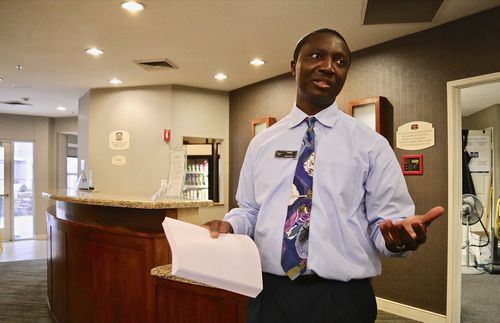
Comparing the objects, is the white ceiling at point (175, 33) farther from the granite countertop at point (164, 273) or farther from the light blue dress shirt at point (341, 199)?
the light blue dress shirt at point (341, 199)

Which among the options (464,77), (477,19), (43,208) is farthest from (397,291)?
(43,208)

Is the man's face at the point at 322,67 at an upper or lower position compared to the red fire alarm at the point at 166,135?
lower

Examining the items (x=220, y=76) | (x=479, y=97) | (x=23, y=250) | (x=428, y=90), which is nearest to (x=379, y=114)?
(x=428, y=90)

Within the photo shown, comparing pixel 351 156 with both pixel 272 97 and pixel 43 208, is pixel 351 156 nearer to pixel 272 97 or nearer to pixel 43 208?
pixel 272 97

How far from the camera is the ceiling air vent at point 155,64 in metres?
4.67

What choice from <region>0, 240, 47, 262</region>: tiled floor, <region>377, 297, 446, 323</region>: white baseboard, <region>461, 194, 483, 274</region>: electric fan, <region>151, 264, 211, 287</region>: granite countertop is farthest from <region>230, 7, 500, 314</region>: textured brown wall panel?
<region>0, 240, 47, 262</region>: tiled floor

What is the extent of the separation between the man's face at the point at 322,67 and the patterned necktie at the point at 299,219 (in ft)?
0.45

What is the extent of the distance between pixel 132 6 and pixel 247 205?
2540mm

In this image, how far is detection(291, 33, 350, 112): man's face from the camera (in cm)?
103

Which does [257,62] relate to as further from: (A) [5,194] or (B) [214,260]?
(A) [5,194]

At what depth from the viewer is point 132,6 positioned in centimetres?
312

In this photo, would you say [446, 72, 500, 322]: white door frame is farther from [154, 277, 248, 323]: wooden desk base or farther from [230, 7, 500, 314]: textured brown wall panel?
[154, 277, 248, 323]: wooden desk base

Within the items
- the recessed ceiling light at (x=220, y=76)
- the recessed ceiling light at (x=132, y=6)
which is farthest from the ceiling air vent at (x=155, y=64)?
the recessed ceiling light at (x=132, y=6)

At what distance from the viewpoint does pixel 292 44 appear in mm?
4086
